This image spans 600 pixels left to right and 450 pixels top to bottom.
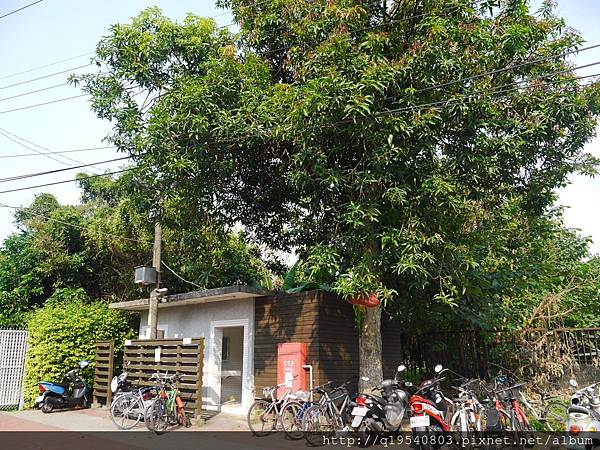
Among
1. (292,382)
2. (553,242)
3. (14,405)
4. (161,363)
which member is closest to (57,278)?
(14,405)

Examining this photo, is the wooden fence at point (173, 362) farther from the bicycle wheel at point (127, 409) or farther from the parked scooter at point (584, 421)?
the parked scooter at point (584, 421)

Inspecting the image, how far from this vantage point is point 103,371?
1446 cm

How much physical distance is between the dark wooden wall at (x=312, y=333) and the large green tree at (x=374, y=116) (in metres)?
0.90

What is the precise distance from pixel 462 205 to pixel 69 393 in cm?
1109

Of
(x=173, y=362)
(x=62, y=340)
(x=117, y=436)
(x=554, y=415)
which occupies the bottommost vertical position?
(x=117, y=436)

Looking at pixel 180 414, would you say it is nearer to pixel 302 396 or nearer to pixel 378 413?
pixel 302 396

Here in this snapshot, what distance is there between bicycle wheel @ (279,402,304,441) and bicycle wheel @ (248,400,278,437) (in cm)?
37

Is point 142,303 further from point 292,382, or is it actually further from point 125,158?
point 292,382

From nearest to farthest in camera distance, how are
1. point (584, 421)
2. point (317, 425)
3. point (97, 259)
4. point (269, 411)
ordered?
point (584, 421) → point (317, 425) → point (269, 411) → point (97, 259)

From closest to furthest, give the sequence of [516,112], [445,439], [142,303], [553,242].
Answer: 1. [445,439]
2. [516,112]
3. [142,303]
4. [553,242]

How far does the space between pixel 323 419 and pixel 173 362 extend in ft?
15.0

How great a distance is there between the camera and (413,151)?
9.59 metres

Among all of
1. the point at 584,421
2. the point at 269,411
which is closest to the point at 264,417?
the point at 269,411

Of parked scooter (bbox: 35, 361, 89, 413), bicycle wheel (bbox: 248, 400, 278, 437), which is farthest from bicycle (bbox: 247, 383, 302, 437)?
parked scooter (bbox: 35, 361, 89, 413)
